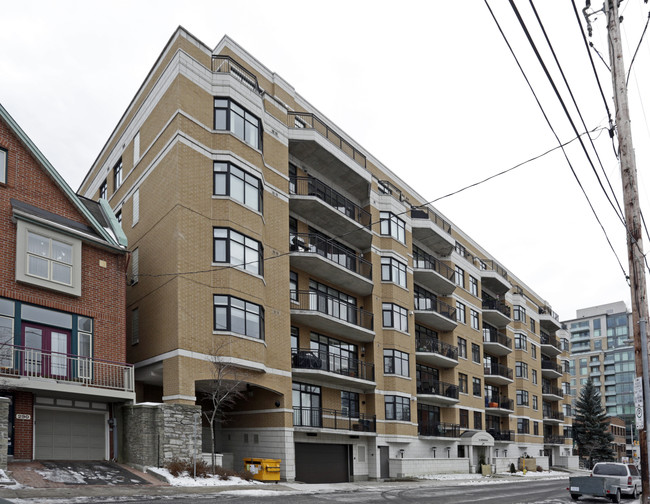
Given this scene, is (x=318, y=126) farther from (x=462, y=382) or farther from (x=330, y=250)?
(x=462, y=382)

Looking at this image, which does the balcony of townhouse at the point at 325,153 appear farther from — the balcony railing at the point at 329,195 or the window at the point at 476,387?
the window at the point at 476,387

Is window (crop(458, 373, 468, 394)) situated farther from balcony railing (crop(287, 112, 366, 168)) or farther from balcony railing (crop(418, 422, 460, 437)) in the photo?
balcony railing (crop(287, 112, 366, 168))

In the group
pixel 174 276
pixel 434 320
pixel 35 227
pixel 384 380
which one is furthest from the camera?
pixel 434 320

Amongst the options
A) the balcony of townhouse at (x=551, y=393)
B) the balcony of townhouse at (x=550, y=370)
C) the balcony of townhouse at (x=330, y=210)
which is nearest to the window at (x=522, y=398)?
the balcony of townhouse at (x=551, y=393)

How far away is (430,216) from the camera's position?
176 feet

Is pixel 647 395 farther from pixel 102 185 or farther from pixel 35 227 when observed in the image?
pixel 102 185

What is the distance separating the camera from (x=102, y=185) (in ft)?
127

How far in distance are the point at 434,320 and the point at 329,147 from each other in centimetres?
1745

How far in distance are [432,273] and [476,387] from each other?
1344 cm

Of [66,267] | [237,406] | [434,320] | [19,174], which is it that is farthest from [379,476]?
[19,174]

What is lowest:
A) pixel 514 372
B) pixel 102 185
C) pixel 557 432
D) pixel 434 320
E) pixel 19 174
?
pixel 557 432

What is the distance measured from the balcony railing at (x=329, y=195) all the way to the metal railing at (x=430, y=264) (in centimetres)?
919

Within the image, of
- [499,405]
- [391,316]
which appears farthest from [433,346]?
[499,405]

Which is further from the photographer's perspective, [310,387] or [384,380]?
[384,380]
